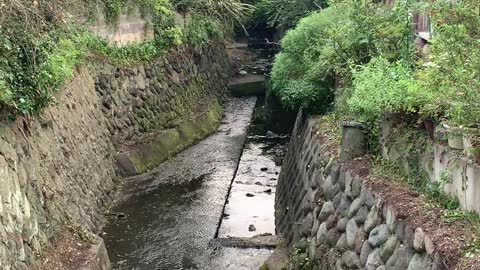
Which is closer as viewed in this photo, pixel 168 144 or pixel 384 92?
pixel 384 92

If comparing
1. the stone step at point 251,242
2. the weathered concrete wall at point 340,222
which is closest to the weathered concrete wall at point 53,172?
the stone step at point 251,242

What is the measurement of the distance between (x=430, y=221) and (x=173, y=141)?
43.4 feet

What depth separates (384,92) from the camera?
7.20 meters

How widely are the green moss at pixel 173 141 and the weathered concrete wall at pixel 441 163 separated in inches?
382

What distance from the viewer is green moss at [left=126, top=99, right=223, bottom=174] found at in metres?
15.9

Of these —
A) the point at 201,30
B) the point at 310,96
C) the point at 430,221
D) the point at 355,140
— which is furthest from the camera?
the point at 201,30

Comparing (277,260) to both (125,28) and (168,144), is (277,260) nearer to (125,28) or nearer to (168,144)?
(168,144)

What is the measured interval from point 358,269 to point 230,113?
17438mm

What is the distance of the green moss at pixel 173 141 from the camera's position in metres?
15.9

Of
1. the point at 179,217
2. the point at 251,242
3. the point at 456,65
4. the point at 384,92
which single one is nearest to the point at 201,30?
the point at 179,217

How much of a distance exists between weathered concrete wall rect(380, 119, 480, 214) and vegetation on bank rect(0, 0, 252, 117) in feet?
18.3

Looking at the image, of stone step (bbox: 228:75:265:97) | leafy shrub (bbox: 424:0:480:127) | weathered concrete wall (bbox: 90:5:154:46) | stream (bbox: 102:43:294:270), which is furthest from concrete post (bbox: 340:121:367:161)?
stone step (bbox: 228:75:265:97)

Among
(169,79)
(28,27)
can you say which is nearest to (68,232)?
(28,27)

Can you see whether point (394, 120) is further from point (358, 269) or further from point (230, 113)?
point (230, 113)
